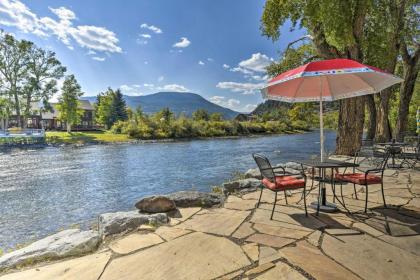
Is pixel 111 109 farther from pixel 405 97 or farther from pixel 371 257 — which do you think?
pixel 371 257

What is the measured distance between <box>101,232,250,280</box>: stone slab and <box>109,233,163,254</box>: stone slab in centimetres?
13

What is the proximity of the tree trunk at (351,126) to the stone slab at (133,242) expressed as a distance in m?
7.40

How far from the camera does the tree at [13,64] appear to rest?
97.3 ft

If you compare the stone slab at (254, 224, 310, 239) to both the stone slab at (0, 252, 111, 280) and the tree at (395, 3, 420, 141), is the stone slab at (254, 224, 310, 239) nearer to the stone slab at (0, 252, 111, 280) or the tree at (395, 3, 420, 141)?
the stone slab at (0, 252, 111, 280)

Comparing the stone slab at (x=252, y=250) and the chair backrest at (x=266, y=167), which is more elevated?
the chair backrest at (x=266, y=167)

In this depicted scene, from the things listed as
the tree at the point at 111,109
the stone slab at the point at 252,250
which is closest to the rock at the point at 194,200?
the stone slab at the point at 252,250

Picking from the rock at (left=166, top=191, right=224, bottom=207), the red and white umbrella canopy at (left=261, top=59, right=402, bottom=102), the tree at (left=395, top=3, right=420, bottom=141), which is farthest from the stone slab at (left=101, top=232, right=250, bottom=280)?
the tree at (left=395, top=3, right=420, bottom=141)

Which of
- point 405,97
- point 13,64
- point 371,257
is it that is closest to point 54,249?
point 371,257

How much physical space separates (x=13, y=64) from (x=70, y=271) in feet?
122

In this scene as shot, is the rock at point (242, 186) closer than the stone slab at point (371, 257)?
No

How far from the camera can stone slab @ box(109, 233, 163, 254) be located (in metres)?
Answer: 2.67

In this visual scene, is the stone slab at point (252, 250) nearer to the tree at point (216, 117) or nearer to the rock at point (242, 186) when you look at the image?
the rock at point (242, 186)

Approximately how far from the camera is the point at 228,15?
1593cm

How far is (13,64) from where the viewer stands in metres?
30.7
